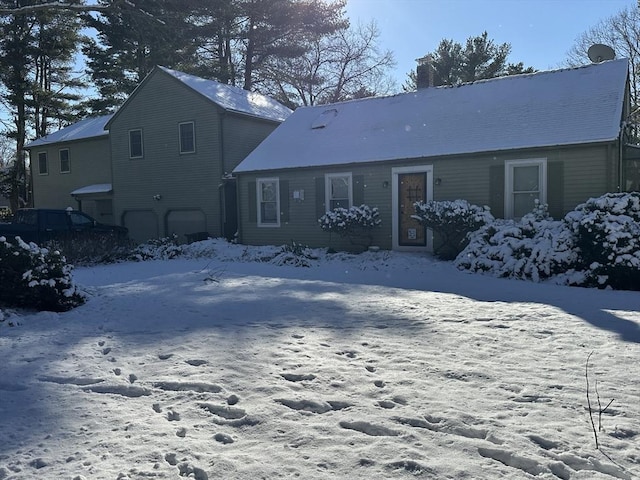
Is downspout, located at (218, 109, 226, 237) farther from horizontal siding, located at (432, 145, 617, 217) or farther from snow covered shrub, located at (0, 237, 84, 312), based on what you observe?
snow covered shrub, located at (0, 237, 84, 312)

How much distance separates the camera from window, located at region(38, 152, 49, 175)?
26922 millimetres

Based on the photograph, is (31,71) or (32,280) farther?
(31,71)

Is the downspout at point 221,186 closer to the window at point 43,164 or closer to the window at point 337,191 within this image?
the window at point 337,191

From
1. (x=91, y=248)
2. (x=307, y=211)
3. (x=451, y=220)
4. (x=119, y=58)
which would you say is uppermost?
(x=119, y=58)

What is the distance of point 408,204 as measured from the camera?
14.2 metres

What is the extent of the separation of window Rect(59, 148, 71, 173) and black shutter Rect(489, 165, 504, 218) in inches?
850

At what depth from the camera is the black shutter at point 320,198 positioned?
15.5 m

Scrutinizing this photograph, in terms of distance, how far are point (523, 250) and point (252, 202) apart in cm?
955

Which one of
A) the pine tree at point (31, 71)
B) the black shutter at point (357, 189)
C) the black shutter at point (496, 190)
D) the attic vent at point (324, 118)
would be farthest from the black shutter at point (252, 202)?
the pine tree at point (31, 71)

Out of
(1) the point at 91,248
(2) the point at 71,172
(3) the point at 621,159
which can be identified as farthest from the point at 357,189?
(2) the point at 71,172

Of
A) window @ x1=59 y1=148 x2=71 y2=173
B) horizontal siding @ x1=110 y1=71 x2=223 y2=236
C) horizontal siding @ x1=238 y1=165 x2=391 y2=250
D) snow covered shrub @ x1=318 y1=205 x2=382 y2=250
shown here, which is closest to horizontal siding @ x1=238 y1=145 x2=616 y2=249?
horizontal siding @ x1=238 y1=165 x2=391 y2=250

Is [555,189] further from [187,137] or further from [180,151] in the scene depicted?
[180,151]

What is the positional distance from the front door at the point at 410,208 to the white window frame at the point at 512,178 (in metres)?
2.16

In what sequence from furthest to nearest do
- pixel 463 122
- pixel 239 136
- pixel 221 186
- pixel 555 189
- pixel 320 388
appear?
1. pixel 239 136
2. pixel 221 186
3. pixel 463 122
4. pixel 555 189
5. pixel 320 388
